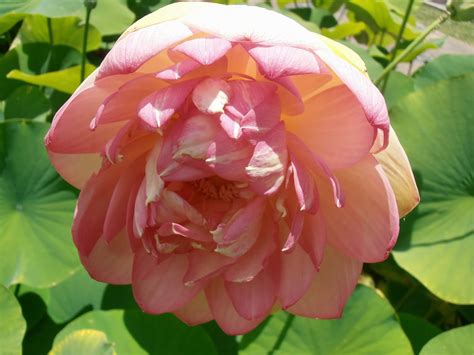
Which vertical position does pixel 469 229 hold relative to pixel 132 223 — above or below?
below

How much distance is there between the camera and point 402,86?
973 mm

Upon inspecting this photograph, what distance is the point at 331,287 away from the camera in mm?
540

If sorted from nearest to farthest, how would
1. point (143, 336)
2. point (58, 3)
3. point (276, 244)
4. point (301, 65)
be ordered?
point (301, 65) → point (276, 244) → point (143, 336) → point (58, 3)

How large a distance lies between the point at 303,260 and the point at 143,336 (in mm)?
287

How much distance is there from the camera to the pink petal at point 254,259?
52 centimetres

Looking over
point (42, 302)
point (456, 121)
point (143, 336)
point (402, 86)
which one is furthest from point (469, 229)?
point (42, 302)

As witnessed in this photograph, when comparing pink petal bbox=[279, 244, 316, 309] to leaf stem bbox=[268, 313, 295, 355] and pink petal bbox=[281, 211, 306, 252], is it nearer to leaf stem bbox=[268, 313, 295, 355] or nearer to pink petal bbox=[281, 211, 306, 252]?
pink petal bbox=[281, 211, 306, 252]

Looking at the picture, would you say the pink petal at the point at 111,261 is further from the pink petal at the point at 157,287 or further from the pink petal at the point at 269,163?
the pink petal at the point at 269,163

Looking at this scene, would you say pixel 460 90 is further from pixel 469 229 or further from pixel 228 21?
pixel 228 21

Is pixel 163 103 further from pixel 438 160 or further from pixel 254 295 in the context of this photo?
pixel 438 160

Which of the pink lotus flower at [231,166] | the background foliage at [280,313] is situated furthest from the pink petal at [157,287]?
the background foliage at [280,313]

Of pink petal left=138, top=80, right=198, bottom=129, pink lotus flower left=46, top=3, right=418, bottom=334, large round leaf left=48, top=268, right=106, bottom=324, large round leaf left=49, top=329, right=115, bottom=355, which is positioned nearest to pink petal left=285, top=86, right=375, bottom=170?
pink lotus flower left=46, top=3, right=418, bottom=334

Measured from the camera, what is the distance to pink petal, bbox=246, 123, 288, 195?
0.45 m

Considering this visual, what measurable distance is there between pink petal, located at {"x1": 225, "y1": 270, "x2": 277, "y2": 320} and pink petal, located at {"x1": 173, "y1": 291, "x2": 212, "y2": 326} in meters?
0.05
